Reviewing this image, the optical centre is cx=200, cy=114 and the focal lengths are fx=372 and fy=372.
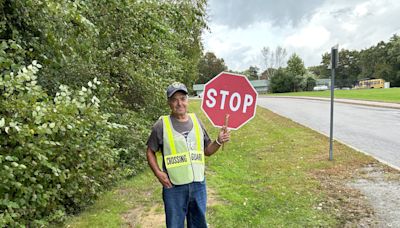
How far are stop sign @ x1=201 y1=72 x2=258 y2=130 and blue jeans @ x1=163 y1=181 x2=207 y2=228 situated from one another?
651 mm

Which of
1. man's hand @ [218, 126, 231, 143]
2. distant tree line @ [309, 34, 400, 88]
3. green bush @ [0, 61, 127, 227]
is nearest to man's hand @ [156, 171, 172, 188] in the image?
man's hand @ [218, 126, 231, 143]

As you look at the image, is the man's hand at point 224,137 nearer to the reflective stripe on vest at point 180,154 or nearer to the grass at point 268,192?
the reflective stripe on vest at point 180,154

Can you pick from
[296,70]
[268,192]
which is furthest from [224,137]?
[296,70]

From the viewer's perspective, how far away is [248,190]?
255 inches

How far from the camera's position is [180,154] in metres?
3.23

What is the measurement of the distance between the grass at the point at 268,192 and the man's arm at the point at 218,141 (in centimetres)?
185

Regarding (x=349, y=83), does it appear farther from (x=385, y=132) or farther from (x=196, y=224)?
(x=196, y=224)

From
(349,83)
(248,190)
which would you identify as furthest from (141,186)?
(349,83)

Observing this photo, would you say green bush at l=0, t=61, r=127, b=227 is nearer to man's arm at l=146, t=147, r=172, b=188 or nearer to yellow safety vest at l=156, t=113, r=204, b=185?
man's arm at l=146, t=147, r=172, b=188

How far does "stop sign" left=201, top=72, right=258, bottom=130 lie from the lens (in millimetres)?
3531

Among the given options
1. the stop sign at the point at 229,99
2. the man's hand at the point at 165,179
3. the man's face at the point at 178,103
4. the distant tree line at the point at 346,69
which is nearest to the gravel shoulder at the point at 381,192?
the stop sign at the point at 229,99

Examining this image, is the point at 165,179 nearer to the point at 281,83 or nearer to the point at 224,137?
the point at 224,137

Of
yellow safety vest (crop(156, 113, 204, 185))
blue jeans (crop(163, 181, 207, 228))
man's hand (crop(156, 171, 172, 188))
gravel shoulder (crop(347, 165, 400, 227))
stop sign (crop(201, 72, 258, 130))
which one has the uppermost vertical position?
stop sign (crop(201, 72, 258, 130))

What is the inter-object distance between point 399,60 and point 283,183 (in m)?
90.1
